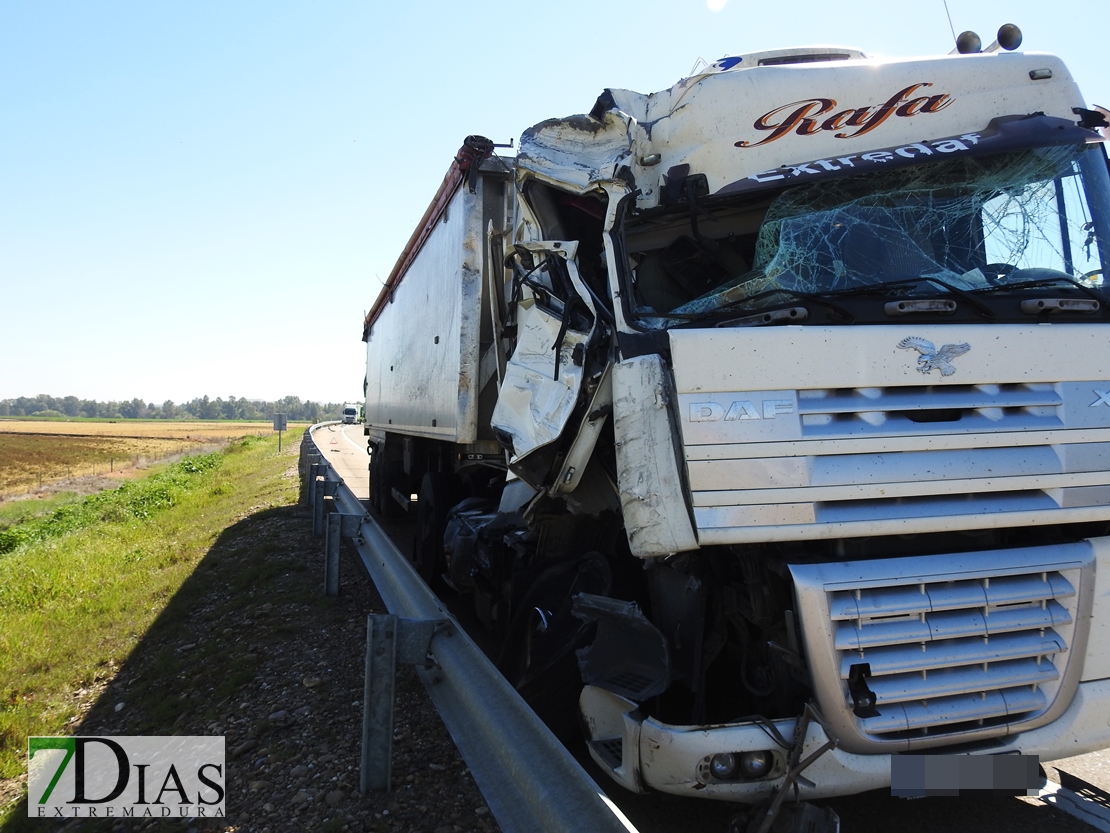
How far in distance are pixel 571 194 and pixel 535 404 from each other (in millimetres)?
1101

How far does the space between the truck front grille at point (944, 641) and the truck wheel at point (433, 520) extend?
14.9ft

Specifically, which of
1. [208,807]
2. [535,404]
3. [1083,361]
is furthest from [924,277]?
[208,807]

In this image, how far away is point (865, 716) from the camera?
2.80m

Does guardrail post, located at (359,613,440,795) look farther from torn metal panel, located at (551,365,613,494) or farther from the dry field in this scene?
the dry field

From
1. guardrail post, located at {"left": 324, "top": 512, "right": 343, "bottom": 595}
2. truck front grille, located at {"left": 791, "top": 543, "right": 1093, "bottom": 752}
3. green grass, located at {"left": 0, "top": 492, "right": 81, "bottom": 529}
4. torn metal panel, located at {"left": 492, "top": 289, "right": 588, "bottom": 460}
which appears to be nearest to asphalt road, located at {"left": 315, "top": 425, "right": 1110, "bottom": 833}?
truck front grille, located at {"left": 791, "top": 543, "right": 1093, "bottom": 752}

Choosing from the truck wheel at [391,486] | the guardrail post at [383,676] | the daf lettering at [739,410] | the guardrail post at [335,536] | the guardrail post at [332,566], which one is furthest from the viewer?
the truck wheel at [391,486]

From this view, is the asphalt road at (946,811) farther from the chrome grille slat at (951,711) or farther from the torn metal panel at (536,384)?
the torn metal panel at (536,384)

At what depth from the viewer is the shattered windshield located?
10.8 feet

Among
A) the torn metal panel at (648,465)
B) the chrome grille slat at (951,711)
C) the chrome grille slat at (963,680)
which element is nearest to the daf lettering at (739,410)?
the torn metal panel at (648,465)

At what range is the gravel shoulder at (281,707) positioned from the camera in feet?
10.9

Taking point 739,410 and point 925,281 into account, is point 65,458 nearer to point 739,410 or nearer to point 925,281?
point 739,410

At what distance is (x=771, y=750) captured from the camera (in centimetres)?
276

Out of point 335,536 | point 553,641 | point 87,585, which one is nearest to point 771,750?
point 553,641

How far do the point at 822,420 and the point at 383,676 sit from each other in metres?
2.00
